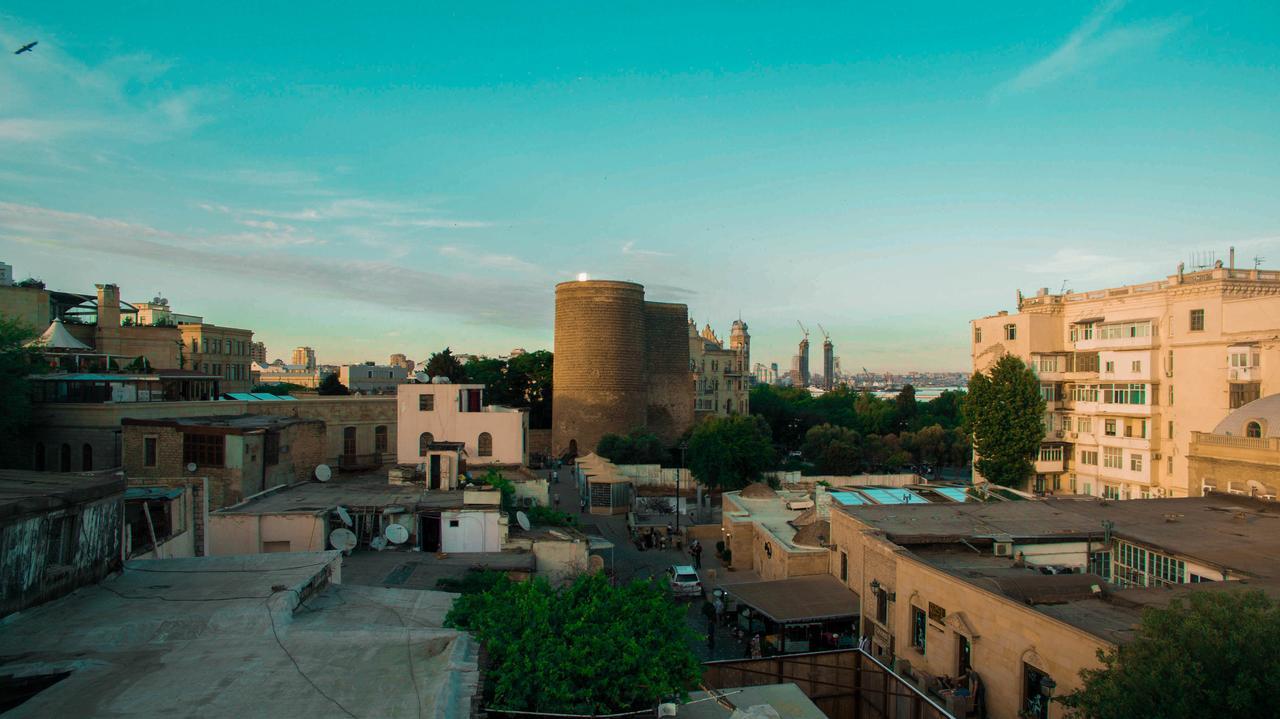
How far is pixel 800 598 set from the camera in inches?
527

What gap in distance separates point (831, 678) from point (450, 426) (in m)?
15.8

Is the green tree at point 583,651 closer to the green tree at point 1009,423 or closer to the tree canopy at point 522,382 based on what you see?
the green tree at point 1009,423

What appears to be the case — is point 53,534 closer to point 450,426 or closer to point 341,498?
point 341,498

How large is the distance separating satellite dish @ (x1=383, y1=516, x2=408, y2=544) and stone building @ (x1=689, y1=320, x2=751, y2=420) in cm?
4164

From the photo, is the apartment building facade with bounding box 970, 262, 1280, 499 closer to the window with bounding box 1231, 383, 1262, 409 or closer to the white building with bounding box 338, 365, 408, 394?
the window with bounding box 1231, 383, 1262, 409

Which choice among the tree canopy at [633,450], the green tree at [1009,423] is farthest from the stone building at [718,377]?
the green tree at [1009,423]

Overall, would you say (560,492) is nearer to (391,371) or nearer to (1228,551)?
Result: (1228,551)

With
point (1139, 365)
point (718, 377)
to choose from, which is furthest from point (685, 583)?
point (718, 377)

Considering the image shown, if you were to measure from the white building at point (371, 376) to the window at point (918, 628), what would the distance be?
173 ft

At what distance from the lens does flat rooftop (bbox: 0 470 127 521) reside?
23.0ft

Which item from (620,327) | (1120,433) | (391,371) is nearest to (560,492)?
(620,327)

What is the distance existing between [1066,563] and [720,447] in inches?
737

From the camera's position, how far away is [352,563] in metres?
13.3

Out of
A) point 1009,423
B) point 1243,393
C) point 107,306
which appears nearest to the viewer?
point 1243,393
